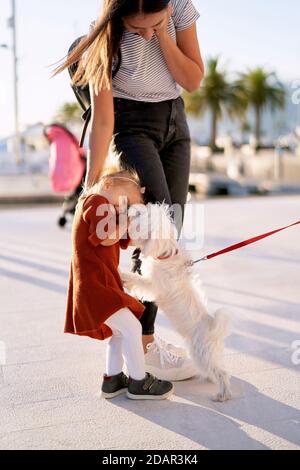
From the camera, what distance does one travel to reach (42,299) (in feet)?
13.7

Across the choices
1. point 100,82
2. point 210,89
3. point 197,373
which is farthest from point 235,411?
point 210,89

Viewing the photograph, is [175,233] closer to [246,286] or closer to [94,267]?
[94,267]

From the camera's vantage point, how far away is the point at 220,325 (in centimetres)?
243

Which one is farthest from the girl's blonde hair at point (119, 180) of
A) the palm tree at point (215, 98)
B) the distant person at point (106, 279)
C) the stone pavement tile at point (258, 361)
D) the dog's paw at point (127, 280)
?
the palm tree at point (215, 98)

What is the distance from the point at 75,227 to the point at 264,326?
1.53 metres

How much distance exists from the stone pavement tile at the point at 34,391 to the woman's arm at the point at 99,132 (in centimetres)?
89

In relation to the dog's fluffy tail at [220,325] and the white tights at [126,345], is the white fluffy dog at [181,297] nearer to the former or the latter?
the dog's fluffy tail at [220,325]

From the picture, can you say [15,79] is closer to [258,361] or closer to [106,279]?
[258,361]

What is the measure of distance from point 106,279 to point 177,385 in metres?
0.65

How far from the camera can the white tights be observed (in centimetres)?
Answer: 240

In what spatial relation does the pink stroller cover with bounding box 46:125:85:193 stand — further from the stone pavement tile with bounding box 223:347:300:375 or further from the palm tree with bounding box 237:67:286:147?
the palm tree with bounding box 237:67:286:147

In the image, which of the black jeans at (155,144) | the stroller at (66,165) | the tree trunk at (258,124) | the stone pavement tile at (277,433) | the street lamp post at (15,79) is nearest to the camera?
the stone pavement tile at (277,433)

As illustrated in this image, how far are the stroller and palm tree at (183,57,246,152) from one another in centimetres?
3195

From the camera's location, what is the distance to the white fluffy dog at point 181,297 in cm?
239
